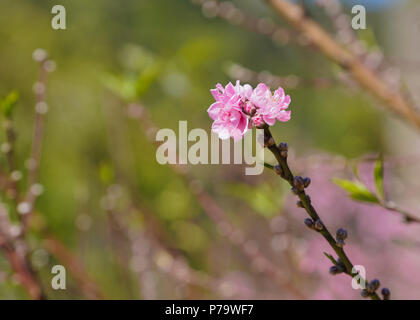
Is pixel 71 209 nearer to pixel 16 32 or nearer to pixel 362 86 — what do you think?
pixel 16 32

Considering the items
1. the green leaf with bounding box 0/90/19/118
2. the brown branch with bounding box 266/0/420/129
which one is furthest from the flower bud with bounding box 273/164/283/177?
the brown branch with bounding box 266/0/420/129

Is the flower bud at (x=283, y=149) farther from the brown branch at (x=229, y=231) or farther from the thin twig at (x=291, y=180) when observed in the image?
the brown branch at (x=229, y=231)

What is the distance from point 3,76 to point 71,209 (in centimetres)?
220

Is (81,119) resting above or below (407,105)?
above

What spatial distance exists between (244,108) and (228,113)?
0.02m

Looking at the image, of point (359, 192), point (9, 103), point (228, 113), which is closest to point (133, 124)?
point (9, 103)

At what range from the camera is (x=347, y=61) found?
3.97 ft

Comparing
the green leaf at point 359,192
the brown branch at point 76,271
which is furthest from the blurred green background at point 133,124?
the green leaf at point 359,192

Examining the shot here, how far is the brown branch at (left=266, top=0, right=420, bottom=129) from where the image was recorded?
1.19 metres

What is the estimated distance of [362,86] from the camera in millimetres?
1248
